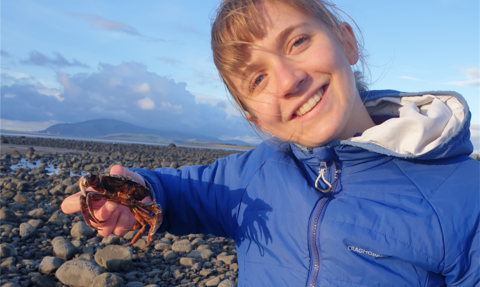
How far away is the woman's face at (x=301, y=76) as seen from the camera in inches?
67.4

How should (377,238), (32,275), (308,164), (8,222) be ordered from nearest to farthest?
(377,238)
(308,164)
(32,275)
(8,222)

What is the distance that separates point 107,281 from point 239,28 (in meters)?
2.42

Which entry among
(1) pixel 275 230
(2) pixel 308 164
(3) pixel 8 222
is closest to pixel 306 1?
(2) pixel 308 164

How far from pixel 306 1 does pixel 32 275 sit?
3.33m

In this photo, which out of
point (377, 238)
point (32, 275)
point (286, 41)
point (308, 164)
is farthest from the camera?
point (32, 275)

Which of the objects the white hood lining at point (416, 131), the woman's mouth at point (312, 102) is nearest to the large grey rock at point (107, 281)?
the woman's mouth at point (312, 102)

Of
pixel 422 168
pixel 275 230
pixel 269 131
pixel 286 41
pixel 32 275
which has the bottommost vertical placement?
pixel 32 275

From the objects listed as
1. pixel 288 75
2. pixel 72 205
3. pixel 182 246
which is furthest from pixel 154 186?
pixel 182 246

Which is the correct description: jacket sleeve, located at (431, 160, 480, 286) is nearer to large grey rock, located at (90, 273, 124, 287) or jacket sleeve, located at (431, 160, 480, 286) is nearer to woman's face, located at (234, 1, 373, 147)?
woman's face, located at (234, 1, 373, 147)

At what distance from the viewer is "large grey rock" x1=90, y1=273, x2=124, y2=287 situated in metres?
2.78

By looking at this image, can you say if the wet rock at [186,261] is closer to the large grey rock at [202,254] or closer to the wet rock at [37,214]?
the large grey rock at [202,254]

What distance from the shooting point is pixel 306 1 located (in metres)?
1.81

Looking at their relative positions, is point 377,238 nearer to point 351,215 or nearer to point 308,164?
point 351,215

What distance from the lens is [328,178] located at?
192 centimetres
